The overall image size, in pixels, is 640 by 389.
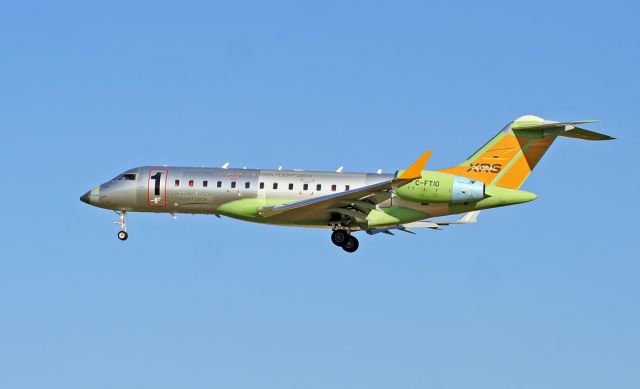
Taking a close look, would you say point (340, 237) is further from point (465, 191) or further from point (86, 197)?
point (86, 197)

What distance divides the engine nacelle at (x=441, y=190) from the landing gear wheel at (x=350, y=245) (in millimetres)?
3051

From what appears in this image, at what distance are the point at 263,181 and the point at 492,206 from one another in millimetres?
9085

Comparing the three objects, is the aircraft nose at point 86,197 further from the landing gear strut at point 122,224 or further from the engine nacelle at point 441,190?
the engine nacelle at point 441,190

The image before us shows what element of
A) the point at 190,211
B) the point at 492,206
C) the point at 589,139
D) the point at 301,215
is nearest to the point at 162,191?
the point at 190,211

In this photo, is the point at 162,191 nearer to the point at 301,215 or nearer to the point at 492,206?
the point at 301,215

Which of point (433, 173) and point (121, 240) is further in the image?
point (121, 240)

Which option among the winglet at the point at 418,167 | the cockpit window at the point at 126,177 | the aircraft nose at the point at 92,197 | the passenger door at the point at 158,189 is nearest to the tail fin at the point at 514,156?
the winglet at the point at 418,167

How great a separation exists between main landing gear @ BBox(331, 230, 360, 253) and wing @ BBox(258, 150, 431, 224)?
68 cm

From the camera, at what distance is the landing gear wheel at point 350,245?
50.0 metres

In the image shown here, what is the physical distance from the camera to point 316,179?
164 ft

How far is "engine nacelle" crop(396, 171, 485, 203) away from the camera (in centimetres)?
4800

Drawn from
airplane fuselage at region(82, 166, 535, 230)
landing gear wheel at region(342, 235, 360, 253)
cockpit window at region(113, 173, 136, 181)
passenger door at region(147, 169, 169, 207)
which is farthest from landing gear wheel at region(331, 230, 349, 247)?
cockpit window at region(113, 173, 136, 181)

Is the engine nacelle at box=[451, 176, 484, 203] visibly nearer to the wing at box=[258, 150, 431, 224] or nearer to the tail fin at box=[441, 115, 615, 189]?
the tail fin at box=[441, 115, 615, 189]

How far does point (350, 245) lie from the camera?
50.0 m
